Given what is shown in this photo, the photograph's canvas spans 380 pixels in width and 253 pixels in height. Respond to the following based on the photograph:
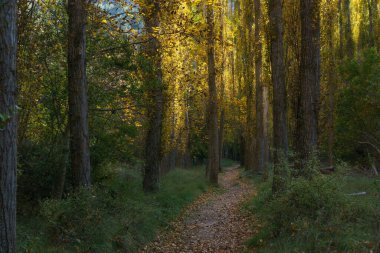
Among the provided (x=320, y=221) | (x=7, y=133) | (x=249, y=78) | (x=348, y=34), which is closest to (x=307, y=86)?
(x=320, y=221)

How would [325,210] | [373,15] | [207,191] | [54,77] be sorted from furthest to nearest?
[373,15], [207,191], [54,77], [325,210]

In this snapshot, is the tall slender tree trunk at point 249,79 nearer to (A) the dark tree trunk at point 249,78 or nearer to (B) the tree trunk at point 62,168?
(A) the dark tree trunk at point 249,78

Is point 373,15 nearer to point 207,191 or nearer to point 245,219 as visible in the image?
point 207,191

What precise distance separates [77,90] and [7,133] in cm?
392

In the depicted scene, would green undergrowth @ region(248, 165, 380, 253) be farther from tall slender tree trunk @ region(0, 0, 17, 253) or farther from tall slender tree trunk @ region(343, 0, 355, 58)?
tall slender tree trunk @ region(343, 0, 355, 58)

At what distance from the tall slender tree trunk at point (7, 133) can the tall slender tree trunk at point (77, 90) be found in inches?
146

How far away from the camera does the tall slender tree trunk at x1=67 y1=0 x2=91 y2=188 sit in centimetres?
816

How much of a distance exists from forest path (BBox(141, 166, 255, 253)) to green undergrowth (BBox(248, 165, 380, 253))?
1.03 metres

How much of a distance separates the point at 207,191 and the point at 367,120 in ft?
33.3

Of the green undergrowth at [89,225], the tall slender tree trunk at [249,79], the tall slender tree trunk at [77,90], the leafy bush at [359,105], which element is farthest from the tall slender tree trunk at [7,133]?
the leafy bush at [359,105]

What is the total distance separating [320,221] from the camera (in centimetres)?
625

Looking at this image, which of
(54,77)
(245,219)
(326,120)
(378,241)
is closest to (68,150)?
(54,77)

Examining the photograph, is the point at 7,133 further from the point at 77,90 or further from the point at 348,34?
the point at 348,34

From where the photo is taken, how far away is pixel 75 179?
8.27 meters
